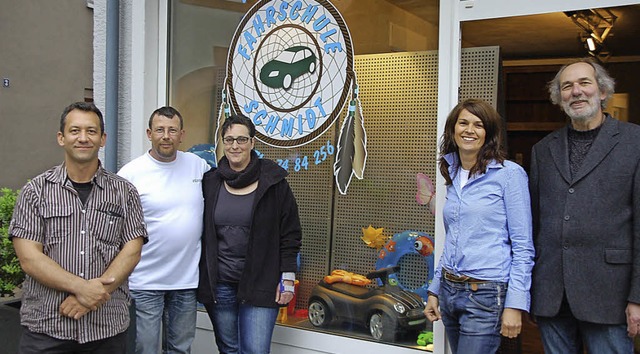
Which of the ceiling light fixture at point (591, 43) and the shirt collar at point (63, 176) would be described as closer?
the shirt collar at point (63, 176)

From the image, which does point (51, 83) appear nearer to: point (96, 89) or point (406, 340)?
point (96, 89)

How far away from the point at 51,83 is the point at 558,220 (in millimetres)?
11189

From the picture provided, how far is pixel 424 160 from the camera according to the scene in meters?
3.91

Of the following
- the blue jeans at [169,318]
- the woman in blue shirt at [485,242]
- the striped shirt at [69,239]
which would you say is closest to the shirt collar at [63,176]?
the striped shirt at [69,239]

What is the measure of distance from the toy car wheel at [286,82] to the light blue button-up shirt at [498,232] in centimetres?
183

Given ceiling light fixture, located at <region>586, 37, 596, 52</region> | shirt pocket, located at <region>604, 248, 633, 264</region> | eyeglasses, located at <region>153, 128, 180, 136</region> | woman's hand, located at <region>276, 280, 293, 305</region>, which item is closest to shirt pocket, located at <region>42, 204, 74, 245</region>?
eyeglasses, located at <region>153, 128, 180, 136</region>

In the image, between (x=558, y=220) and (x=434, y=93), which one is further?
(x=434, y=93)

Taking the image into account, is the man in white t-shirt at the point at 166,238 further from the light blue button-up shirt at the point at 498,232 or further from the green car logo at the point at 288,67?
the light blue button-up shirt at the point at 498,232

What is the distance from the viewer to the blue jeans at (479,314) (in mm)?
2793

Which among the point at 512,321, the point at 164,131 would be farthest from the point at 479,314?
the point at 164,131

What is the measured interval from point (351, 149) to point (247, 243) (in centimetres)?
105

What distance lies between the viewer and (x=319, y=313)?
4.24 meters

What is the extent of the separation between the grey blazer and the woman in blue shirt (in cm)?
10

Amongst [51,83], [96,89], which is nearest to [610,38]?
[96,89]
